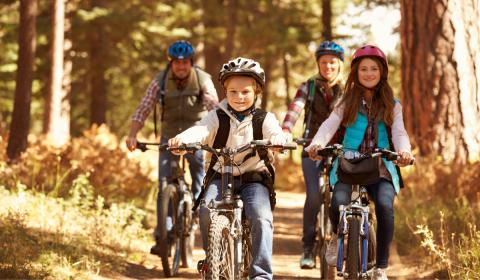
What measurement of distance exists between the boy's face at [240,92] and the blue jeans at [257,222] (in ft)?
2.19

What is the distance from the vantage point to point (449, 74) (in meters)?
12.4

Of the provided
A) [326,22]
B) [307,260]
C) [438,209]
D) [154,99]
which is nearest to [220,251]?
[307,260]

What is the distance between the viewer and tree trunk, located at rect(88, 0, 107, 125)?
2395 centimetres

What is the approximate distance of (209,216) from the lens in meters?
6.01

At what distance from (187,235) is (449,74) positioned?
5.33 meters

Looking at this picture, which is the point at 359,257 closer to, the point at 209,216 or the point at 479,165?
the point at 209,216

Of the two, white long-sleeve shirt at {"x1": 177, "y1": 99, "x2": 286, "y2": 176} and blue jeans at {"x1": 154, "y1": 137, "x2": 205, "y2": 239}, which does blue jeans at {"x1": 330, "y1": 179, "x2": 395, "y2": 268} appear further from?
blue jeans at {"x1": 154, "y1": 137, "x2": 205, "y2": 239}

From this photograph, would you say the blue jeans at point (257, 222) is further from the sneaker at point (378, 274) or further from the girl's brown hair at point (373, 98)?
the girl's brown hair at point (373, 98)

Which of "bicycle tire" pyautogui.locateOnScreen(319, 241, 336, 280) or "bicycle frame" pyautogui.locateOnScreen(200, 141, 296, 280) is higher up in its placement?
"bicycle frame" pyautogui.locateOnScreen(200, 141, 296, 280)

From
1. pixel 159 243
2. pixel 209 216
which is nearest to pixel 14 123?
pixel 159 243

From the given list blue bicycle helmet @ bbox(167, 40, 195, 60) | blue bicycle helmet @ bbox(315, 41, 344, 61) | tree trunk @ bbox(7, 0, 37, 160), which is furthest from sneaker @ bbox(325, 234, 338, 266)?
tree trunk @ bbox(7, 0, 37, 160)

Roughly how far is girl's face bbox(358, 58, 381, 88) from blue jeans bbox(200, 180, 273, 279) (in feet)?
5.02

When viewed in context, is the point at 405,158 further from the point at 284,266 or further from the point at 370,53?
the point at 284,266

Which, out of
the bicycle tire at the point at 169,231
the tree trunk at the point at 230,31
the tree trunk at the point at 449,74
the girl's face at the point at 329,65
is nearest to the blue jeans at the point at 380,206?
the bicycle tire at the point at 169,231
